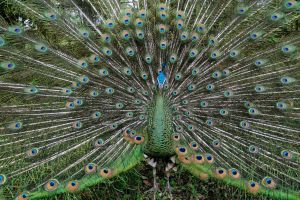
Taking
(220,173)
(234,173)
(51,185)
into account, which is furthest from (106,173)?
(234,173)

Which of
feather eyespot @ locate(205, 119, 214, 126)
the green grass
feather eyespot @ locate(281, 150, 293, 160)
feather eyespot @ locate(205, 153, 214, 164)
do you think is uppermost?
feather eyespot @ locate(205, 119, 214, 126)

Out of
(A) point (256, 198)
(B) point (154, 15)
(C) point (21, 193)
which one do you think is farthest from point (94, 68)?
(A) point (256, 198)

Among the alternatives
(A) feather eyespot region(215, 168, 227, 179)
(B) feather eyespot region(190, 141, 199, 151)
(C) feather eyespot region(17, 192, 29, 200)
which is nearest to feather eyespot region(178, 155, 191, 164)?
(B) feather eyespot region(190, 141, 199, 151)

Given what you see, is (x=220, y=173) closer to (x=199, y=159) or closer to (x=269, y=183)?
(x=199, y=159)

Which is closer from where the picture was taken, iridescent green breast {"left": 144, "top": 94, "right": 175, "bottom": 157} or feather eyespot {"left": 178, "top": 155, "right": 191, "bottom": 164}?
feather eyespot {"left": 178, "top": 155, "right": 191, "bottom": 164}

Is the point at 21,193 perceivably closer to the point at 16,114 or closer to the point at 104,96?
the point at 16,114

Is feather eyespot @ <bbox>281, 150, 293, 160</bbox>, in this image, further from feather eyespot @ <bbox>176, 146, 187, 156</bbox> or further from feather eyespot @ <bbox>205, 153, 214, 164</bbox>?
feather eyespot @ <bbox>176, 146, 187, 156</bbox>

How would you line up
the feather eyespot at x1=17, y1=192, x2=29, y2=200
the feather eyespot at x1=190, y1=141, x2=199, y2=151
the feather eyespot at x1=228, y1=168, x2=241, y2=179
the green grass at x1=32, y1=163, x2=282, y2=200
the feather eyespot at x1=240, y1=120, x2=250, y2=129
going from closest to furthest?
1. the feather eyespot at x1=17, y1=192, x2=29, y2=200
2. the feather eyespot at x1=228, y1=168, x2=241, y2=179
3. the feather eyespot at x1=190, y1=141, x2=199, y2=151
4. the feather eyespot at x1=240, y1=120, x2=250, y2=129
5. the green grass at x1=32, y1=163, x2=282, y2=200
